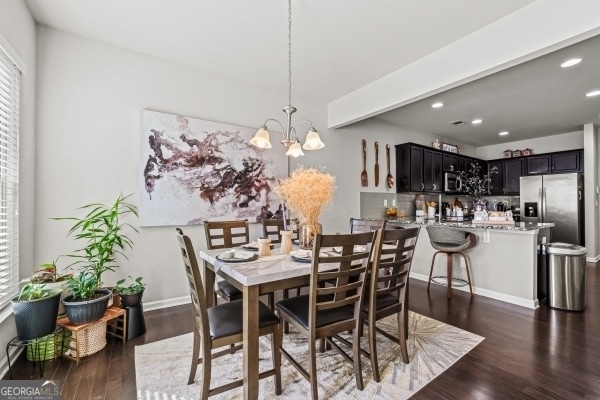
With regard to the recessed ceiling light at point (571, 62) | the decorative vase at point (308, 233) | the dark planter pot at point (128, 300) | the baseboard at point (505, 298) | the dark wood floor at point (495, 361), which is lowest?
the dark wood floor at point (495, 361)

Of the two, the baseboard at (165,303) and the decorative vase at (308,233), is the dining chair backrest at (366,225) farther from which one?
the baseboard at (165,303)

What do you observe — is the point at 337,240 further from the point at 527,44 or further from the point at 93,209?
the point at 93,209

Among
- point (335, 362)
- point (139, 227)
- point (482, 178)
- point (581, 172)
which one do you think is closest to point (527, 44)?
point (335, 362)

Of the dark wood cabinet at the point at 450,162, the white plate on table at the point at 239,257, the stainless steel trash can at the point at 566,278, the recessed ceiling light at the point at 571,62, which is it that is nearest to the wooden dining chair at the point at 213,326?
the white plate on table at the point at 239,257

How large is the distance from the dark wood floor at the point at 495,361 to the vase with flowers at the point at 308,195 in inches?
50.8

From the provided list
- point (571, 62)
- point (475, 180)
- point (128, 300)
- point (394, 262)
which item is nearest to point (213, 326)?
point (394, 262)

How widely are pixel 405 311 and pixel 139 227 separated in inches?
105

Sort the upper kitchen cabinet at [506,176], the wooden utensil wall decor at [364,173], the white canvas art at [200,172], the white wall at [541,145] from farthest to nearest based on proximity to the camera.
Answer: the upper kitchen cabinet at [506,176]
the white wall at [541,145]
the wooden utensil wall decor at [364,173]
the white canvas art at [200,172]

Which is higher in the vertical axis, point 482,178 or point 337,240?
point 482,178

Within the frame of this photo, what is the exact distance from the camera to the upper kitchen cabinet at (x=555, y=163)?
214 inches

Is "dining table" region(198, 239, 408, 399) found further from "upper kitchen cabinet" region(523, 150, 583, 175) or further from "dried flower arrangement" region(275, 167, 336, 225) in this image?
"upper kitchen cabinet" region(523, 150, 583, 175)

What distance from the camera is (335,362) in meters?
2.03

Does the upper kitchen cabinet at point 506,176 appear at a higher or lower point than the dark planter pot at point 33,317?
higher

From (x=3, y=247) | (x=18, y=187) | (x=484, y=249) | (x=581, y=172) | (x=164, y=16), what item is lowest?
(x=484, y=249)
